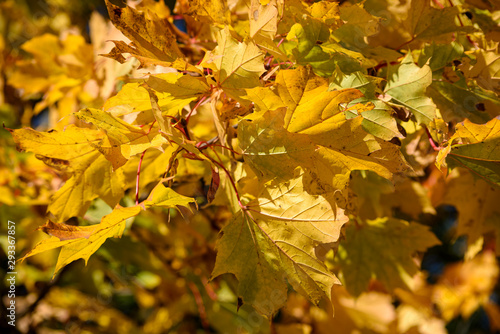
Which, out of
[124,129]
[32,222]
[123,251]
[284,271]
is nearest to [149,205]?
[124,129]

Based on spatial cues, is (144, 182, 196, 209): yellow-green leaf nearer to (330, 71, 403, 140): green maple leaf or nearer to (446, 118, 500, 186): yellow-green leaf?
(330, 71, 403, 140): green maple leaf

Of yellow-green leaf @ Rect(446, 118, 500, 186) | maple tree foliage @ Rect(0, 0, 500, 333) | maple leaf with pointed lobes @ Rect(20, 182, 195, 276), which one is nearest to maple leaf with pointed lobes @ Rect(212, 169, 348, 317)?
maple tree foliage @ Rect(0, 0, 500, 333)

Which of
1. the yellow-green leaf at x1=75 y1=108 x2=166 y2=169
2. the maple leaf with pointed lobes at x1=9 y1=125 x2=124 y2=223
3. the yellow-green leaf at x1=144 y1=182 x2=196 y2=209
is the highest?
the yellow-green leaf at x1=75 y1=108 x2=166 y2=169

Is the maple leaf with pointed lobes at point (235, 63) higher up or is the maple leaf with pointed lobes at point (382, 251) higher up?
the maple leaf with pointed lobes at point (235, 63)

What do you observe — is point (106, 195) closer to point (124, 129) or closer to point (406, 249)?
point (124, 129)

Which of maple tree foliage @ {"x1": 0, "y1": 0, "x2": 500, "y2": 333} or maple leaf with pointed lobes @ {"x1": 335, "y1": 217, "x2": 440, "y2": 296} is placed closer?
maple tree foliage @ {"x1": 0, "y1": 0, "x2": 500, "y2": 333}

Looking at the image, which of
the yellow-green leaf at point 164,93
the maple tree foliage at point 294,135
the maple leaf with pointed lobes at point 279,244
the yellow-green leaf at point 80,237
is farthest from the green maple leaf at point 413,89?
the yellow-green leaf at point 80,237

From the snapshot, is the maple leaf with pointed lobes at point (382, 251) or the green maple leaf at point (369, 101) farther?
the maple leaf with pointed lobes at point (382, 251)

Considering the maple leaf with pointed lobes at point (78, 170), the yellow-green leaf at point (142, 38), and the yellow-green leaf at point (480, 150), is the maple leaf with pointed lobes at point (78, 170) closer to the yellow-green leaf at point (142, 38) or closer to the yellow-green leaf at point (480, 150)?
the yellow-green leaf at point (142, 38)

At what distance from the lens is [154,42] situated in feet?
1.97

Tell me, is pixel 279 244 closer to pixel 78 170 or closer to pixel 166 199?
pixel 166 199

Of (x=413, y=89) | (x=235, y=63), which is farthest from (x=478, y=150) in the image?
(x=235, y=63)

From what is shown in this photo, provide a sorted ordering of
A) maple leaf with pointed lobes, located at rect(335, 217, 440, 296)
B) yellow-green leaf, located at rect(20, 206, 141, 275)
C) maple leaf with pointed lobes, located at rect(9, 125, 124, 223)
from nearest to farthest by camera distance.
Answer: yellow-green leaf, located at rect(20, 206, 141, 275) < maple leaf with pointed lobes, located at rect(9, 125, 124, 223) < maple leaf with pointed lobes, located at rect(335, 217, 440, 296)

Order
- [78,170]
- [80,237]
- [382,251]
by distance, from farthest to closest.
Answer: [382,251]
[78,170]
[80,237]
